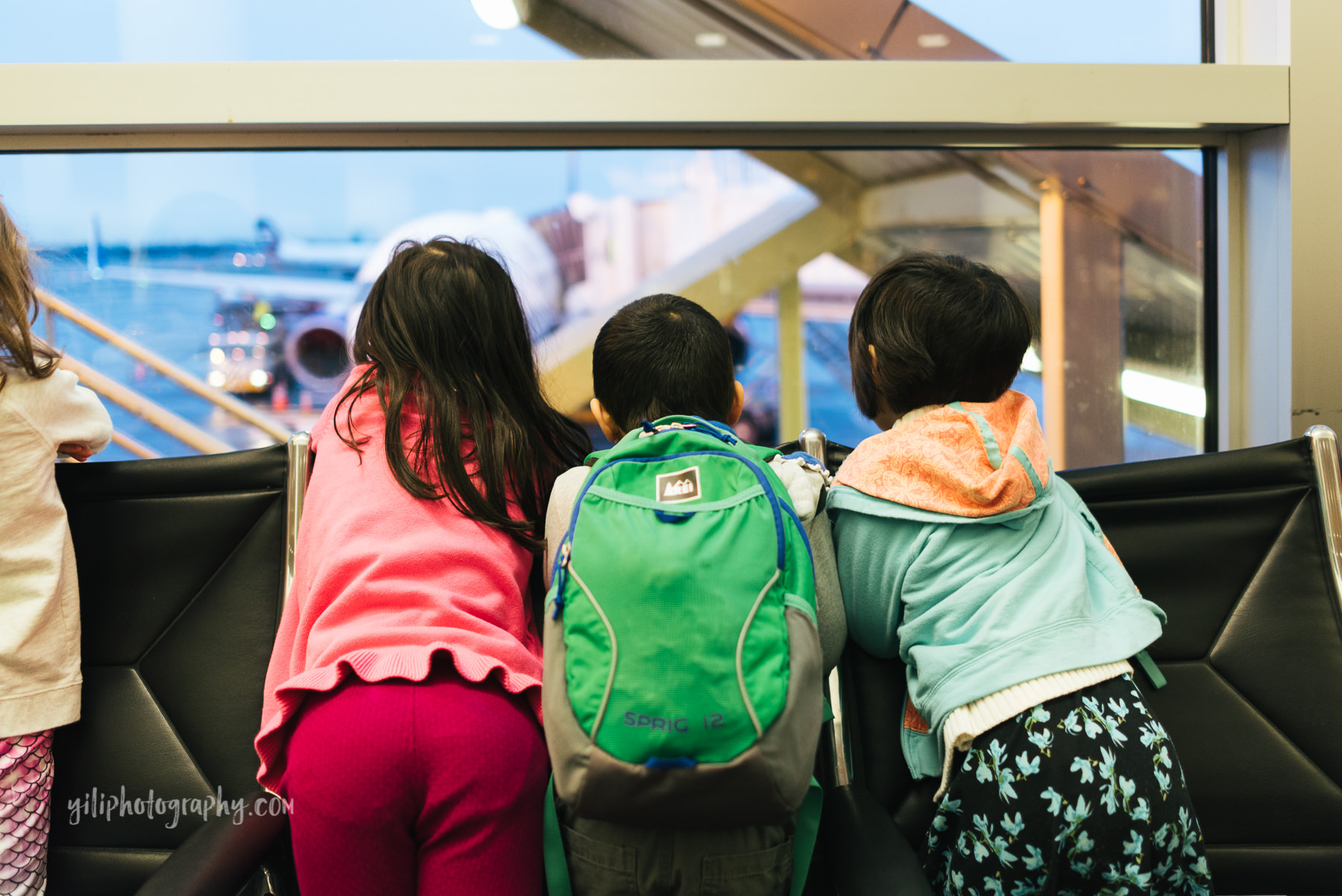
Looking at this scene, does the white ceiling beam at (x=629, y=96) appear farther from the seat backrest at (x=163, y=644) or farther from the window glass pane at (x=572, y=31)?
the seat backrest at (x=163, y=644)

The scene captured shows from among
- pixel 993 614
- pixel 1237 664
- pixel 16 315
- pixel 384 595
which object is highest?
pixel 16 315

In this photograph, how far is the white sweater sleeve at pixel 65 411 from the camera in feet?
4.09

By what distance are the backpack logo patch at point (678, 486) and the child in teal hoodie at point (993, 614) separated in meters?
0.34

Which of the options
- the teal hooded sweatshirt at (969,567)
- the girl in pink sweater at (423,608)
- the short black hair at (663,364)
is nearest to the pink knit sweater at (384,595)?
the girl in pink sweater at (423,608)

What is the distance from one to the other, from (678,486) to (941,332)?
54cm

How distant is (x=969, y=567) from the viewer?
4.05ft

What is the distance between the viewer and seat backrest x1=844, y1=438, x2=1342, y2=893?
1384mm

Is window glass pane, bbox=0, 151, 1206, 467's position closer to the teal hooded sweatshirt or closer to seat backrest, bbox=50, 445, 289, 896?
seat backrest, bbox=50, 445, 289, 896

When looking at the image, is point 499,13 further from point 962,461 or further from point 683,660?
→ point 683,660

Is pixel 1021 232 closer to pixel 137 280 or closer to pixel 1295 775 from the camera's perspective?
pixel 1295 775

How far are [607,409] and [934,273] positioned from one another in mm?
559

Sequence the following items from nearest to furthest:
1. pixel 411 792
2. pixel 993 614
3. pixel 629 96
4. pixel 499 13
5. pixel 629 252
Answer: pixel 411 792 → pixel 993 614 → pixel 629 96 → pixel 499 13 → pixel 629 252

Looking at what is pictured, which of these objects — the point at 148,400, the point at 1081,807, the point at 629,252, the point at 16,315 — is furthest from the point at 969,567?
the point at 148,400

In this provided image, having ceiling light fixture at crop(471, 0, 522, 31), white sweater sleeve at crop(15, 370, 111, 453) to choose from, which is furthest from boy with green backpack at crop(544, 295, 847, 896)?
ceiling light fixture at crop(471, 0, 522, 31)
